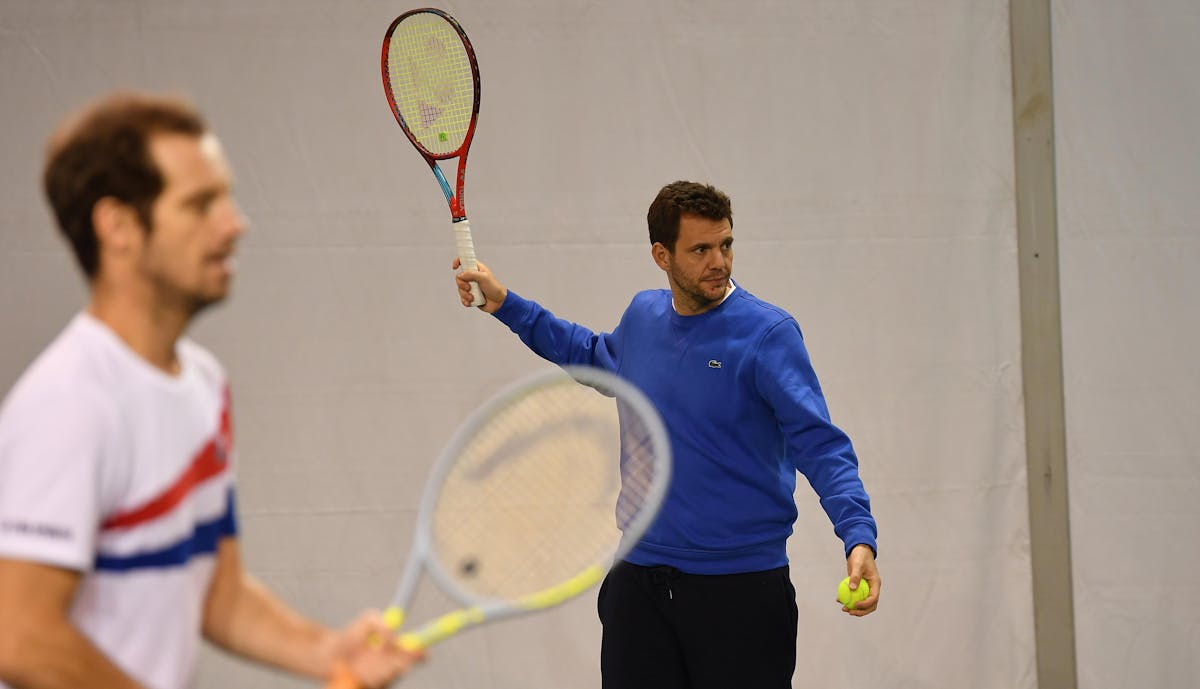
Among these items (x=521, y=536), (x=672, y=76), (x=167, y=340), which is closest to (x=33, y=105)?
(x=672, y=76)

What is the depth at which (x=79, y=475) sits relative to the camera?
1.11 metres

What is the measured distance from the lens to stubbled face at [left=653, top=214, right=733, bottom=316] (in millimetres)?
2812

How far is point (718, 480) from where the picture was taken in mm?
2734

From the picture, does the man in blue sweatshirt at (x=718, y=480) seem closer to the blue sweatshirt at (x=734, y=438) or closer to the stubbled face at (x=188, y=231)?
the blue sweatshirt at (x=734, y=438)

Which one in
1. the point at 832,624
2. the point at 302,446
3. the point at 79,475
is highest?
the point at 79,475

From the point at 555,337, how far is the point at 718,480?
1.80ft

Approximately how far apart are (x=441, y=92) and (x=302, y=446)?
1172mm

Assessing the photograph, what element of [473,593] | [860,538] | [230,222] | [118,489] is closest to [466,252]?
[860,538]

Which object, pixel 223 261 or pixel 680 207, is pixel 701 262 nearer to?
pixel 680 207

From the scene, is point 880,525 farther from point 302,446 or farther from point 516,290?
point 302,446

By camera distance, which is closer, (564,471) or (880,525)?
(564,471)

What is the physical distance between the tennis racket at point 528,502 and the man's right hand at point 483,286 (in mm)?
965

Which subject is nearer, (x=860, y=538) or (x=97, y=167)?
(x=97, y=167)

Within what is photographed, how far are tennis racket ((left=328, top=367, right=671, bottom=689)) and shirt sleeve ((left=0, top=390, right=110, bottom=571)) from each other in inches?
15.7
